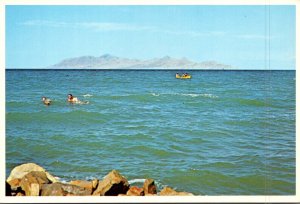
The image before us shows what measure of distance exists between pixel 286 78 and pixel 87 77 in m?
5.24

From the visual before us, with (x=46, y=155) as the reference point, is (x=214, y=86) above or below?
above

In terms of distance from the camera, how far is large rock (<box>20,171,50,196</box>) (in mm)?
3945

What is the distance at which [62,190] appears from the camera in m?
3.95

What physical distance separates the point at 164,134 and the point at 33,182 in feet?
Answer: 10.3

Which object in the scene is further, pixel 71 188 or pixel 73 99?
pixel 73 99

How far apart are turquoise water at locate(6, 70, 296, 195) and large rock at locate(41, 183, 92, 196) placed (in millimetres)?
1300

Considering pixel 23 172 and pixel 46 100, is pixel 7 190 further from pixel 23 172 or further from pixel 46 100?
pixel 46 100

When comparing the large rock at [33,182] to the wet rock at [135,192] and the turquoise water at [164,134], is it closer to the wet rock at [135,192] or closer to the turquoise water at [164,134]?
the wet rock at [135,192]

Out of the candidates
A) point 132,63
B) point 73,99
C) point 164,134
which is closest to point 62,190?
point 164,134

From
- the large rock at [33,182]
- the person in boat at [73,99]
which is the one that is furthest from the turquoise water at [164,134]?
the large rock at [33,182]

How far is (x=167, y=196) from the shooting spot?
3828 millimetres

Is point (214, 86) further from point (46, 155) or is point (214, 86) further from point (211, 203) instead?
point (211, 203)

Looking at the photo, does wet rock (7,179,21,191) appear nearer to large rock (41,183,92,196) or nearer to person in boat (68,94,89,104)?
large rock (41,183,92,196)
